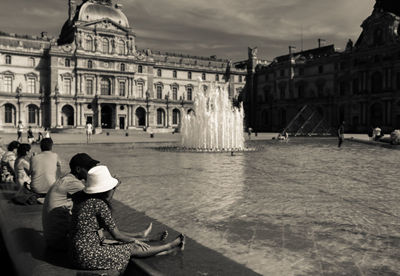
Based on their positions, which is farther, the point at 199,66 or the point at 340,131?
the point at 199,66

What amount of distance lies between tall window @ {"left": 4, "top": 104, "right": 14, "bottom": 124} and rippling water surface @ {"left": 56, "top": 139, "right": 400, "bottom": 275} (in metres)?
53.8

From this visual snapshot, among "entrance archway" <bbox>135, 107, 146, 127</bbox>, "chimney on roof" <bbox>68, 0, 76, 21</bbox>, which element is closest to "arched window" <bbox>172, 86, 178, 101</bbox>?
"entrance archway" <bbox>135, 107, 146, 127</bbox>

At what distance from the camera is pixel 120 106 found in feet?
217

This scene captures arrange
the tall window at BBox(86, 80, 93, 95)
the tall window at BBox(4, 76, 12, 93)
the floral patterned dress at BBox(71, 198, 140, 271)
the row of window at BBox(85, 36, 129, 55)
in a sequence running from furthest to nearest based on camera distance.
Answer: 1. the tall window at BBox(86, 80, 93, 95)
2. the row of window at BBox(85, 36, 129, 55)
3. the tall window at BBox(4, 76, 12, 93)
4. the floral patterned dress at BBox(71, 198, 140, 271)

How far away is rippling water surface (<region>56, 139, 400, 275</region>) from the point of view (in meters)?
4.81

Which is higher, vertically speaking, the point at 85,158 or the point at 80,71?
the point at 80,71

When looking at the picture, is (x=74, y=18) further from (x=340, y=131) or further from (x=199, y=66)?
(x=340, y=131)

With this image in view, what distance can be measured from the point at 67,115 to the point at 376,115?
48.0 meters

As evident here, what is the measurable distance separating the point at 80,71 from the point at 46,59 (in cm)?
596

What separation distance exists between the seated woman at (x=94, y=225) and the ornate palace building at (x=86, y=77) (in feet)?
199

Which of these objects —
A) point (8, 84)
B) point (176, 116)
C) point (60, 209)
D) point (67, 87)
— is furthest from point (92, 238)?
point (176, 116)

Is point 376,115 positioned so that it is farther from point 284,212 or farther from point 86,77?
point 284,212

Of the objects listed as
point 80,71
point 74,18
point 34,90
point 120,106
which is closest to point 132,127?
point 120,106

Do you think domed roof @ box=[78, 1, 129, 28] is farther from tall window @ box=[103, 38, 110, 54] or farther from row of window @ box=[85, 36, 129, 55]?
tall window @ box=[103, 38, 110, 54]
